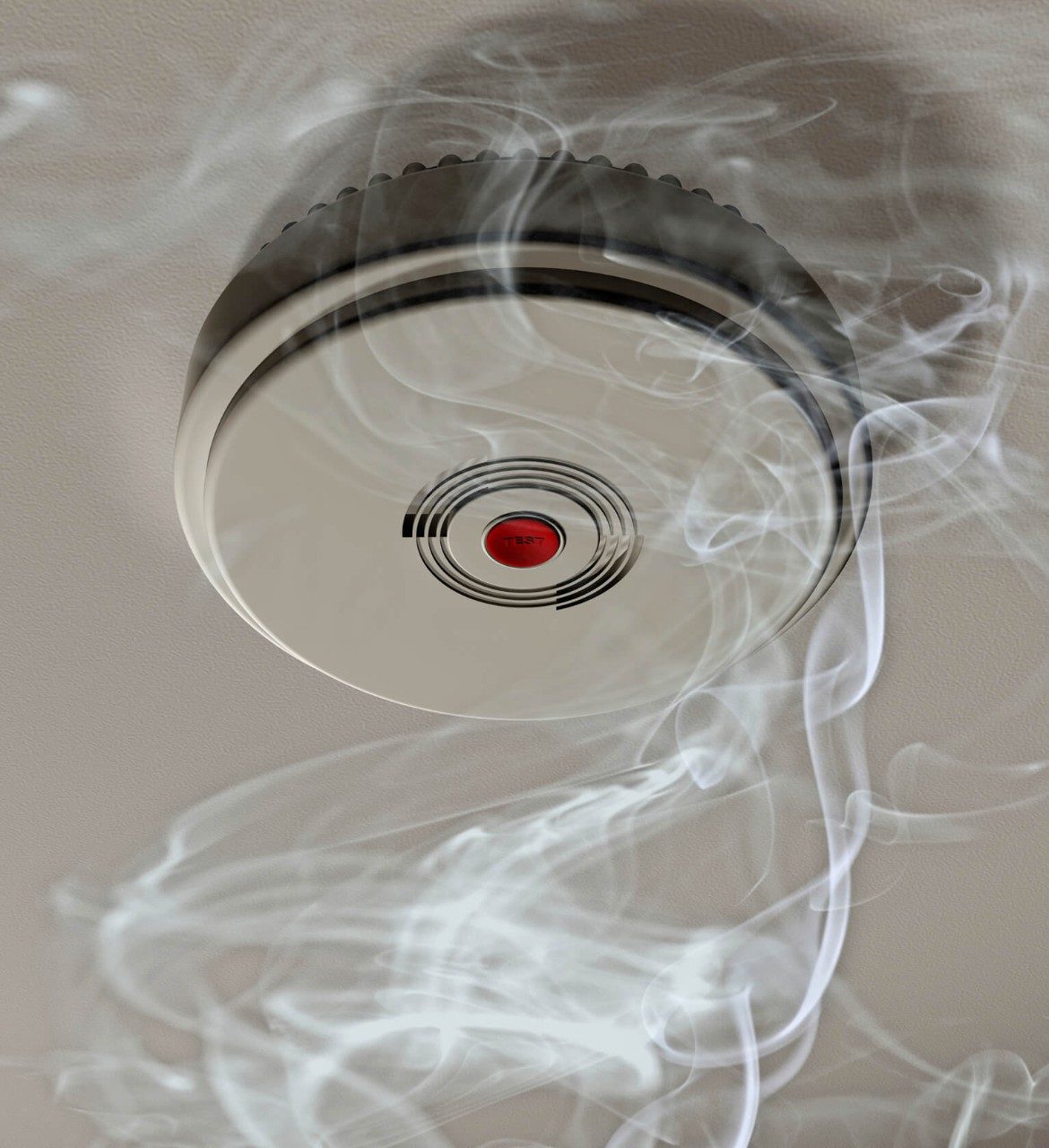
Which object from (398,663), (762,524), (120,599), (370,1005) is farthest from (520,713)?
(370,1005)

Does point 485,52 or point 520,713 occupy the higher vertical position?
point 485,52

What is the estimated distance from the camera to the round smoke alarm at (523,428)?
65cm

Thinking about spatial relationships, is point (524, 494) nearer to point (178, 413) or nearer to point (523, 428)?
point (523, 428)

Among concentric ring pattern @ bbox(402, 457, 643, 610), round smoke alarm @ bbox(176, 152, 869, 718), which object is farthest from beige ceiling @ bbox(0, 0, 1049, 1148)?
concentric ring pattern @ bbox(402, 457, 643, 610)

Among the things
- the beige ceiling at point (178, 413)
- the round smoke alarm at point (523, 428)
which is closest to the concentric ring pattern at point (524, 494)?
the round smoke alarm at point (523, 428)

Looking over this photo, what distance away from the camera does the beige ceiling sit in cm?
69

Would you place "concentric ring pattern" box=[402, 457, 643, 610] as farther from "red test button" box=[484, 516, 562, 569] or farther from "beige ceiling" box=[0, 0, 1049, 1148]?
"beige ceiling" box=[0, 0, 1049, 1148]

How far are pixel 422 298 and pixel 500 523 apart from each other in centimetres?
15

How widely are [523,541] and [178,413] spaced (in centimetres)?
27

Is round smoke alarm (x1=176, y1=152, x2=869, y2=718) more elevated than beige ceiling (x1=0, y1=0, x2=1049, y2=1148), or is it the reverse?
beige ceiling (x1=0, y1=0, x2=1049, y2=1148)

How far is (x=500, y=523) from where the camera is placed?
29.0 inches

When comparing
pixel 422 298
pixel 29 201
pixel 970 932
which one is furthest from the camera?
pixel 970 932

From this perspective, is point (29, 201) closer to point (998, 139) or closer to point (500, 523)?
point (500, 523)

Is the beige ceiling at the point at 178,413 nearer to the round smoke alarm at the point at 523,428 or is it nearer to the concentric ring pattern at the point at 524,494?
the round smoke alarm at the point at 523,428
